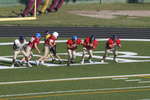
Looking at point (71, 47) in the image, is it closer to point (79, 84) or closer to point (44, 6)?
point (79, 84)

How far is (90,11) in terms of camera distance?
64250 millimetres

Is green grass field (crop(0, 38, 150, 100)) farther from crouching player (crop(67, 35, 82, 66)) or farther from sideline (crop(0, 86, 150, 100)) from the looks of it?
crouching player (crop(67, 35, 82, 66))

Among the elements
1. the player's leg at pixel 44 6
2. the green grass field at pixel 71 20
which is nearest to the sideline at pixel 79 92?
the green grass field at pixel 71 20

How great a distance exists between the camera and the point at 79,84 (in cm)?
2228

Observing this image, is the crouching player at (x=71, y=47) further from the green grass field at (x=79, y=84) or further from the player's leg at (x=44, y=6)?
the player's leg at (x=44, y=6)

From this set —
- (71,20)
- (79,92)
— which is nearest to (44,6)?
(71,20)

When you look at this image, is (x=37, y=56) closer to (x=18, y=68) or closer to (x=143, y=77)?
(x=18, y=68)

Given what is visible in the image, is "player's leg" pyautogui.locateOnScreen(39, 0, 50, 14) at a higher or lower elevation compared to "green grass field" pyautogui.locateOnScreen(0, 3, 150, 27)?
higher

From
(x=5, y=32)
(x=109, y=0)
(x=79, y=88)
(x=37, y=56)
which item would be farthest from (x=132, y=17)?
(x=79, y=88)

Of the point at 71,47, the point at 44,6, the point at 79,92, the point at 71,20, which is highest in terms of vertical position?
the point at 71,47

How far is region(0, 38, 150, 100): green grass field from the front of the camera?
19.8 meters

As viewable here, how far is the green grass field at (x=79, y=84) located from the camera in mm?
19766

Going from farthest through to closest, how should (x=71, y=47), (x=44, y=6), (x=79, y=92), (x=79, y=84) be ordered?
(x=44, y=6) → (x=71, y=47) → (x=79, y=84) → (x=79, y=92)

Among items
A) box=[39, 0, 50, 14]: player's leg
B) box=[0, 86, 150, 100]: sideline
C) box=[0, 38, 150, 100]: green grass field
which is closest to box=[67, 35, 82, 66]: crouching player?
box=[0, 38, 150, 100]: green grass field
